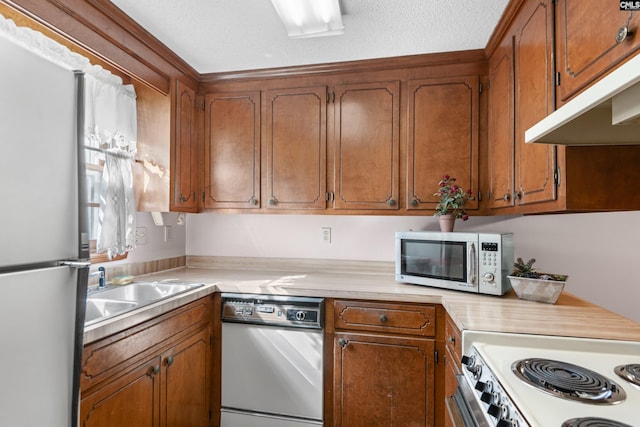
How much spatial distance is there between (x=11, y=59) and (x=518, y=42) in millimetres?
1884

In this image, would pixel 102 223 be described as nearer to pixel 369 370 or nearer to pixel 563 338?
pixel 369 370

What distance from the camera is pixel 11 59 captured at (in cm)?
75

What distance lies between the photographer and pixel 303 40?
1861 millimetres

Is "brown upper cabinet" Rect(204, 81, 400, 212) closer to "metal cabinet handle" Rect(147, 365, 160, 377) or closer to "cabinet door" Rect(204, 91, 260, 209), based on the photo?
"cabinet door" Rect(204, 91, 260, 209)

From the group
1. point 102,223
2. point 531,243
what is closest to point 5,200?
point 102,223

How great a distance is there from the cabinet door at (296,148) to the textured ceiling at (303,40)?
23 cm

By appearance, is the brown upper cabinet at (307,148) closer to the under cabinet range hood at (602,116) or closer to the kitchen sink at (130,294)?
the kitchen sink at (130,294)

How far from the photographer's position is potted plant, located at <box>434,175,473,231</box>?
196 centimetres

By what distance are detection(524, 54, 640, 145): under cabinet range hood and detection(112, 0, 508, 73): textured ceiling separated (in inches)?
34.5

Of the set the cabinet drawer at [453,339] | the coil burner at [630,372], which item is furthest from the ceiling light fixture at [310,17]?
the coil burner at [630,372]

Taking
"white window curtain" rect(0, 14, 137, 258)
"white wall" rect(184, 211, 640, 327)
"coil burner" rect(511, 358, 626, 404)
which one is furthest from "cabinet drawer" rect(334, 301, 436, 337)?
"white window curtain" rect(0, 14, 137, 258)

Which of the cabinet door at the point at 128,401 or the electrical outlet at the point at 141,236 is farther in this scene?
the electrical outlet at the point at 141,236

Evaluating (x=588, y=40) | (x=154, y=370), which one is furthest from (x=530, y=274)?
(x=154, y=370)

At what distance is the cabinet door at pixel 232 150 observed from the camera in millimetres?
2330
